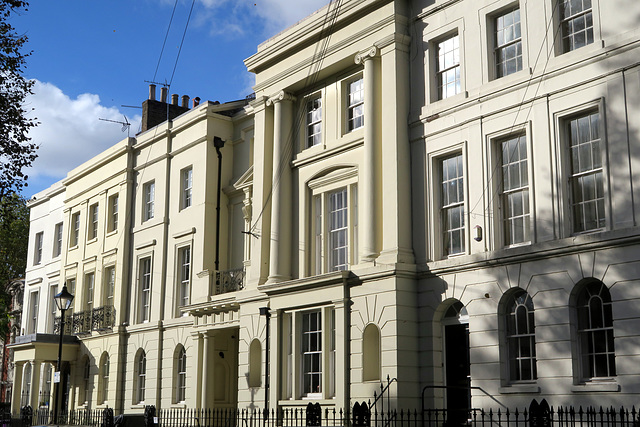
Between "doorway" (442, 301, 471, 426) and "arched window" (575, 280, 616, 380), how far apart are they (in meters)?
3.05

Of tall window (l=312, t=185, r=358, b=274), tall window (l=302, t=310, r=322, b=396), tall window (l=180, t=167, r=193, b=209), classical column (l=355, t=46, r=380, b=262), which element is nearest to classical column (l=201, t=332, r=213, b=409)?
tall window (l=180, t=167, r=193, b=209)

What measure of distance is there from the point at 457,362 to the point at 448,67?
7.18 meters

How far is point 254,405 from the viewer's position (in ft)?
76.4

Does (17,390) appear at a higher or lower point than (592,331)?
lower

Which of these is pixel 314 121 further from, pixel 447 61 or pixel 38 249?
pixel 38 249

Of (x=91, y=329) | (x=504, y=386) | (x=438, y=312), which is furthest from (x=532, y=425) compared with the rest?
(x=91, y=329)

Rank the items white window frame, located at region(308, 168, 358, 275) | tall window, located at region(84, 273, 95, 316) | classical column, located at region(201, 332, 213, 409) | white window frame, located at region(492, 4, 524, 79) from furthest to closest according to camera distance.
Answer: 1. tall window, located at region(84, 273, 95, 316)
2. classical column, located at region(201, 332, 213, 409)
3. white window frame, located at region(308, 168, 358, 275)
4. white window frame, located at region(492, 4, 524, 79)

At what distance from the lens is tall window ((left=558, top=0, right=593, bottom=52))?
16922mm

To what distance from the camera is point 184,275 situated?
2952cm

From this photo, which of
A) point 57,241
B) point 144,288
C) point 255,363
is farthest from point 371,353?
point 57,241

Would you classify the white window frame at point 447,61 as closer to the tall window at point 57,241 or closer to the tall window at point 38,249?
the tall window at point 57,241

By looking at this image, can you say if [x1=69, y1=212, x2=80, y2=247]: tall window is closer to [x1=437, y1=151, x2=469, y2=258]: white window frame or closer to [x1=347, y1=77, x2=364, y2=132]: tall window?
[x1=347, y1=77, x2=364, y2=132]: tall window

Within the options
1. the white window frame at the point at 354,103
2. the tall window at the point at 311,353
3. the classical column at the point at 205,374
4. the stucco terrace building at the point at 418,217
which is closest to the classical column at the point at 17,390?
the stucco terrace building at the point at 418,217

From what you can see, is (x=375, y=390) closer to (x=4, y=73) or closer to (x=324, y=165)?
(x=324, y=165)
